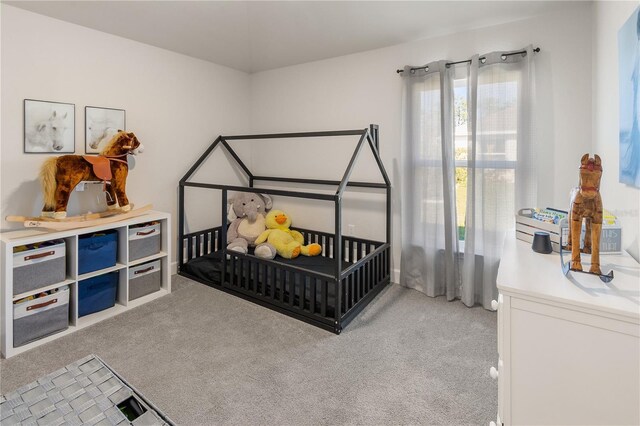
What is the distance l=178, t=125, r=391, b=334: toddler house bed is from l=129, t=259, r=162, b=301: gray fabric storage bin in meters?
0.41

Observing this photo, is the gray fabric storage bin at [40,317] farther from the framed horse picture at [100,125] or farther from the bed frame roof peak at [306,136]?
the bed frame roof peak at [306,136]

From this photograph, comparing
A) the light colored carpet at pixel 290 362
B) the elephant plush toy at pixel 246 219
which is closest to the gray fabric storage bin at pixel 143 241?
the light colored carpet at pixel 290 362

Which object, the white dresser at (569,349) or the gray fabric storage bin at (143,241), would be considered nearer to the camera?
the white dresser at (569,349)

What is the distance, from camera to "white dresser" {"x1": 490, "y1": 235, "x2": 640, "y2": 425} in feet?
3.11

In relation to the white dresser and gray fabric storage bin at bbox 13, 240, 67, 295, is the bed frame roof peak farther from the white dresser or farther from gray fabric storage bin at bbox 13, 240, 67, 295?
the white dresser

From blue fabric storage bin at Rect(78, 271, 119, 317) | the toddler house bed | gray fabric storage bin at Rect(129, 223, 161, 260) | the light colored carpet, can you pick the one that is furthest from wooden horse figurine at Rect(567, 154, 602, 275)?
blue fabric storage bin at Rect(78, 271, 119, 317)

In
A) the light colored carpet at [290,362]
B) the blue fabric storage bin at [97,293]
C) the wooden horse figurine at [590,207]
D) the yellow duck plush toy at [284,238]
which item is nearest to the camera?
the wooden horse figurine at [590,207]

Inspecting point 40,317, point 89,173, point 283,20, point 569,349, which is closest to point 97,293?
point 40,317

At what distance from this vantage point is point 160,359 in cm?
207

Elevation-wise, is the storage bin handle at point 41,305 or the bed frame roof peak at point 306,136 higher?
the bed frame roof peak at point 306,136

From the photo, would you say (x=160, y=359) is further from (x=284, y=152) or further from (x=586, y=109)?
(x=586, y=109)

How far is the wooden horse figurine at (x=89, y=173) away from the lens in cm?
241

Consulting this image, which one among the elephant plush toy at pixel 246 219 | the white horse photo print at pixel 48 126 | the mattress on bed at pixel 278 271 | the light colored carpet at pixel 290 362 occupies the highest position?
the white horse photo print at pixel 48 126

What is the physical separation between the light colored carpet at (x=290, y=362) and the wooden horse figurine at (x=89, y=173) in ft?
3.12
